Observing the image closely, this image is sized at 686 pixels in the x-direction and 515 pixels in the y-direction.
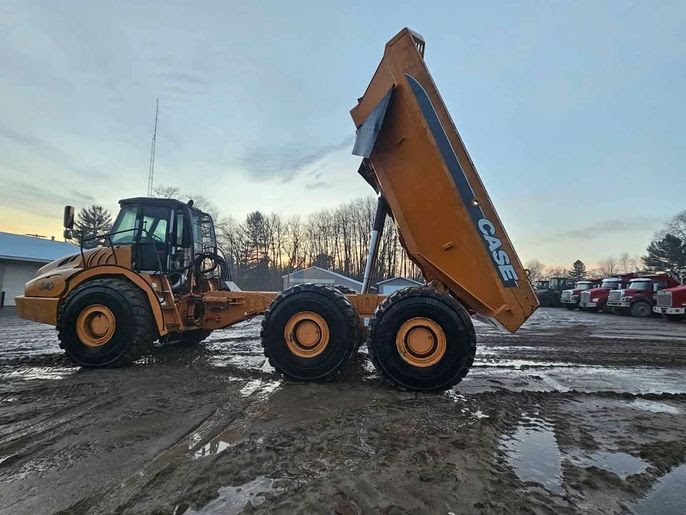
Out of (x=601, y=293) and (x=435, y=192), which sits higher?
(x=435, y=192)

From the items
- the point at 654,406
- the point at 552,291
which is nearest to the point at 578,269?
the point at 552,291

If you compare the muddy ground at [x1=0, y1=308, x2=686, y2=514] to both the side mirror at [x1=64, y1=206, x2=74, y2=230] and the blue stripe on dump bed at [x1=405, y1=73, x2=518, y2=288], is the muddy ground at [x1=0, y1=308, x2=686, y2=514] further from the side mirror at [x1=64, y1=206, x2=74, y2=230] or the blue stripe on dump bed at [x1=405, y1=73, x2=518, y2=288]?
the side mirror at [x1=64, y1=206, x2=74, y2=230]

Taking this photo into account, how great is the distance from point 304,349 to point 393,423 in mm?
1673

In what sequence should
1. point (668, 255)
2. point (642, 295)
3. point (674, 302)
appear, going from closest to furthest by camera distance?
point (674, 302) < point (642, 295) < point (668, 255)

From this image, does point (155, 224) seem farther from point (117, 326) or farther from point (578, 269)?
point (578, 269)

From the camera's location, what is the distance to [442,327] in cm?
457

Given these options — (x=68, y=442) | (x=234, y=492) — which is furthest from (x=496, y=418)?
(x=68, y=442)

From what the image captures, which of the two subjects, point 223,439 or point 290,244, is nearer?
point 223,439

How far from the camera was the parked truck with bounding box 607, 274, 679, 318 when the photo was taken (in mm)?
21156

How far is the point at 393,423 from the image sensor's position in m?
3.60

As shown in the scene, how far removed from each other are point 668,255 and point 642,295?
38516mm

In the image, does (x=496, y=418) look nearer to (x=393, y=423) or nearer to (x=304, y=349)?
(x=393, y=423)

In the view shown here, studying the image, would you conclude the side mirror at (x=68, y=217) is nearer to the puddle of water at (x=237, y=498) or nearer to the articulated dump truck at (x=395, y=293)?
the articulated dump truck at (x=395, y=293)

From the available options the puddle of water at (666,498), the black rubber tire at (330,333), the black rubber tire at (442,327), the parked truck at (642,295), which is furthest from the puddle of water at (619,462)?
the parked truck at (642,295)
